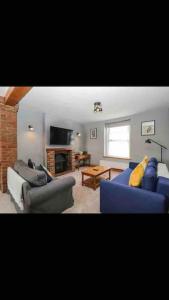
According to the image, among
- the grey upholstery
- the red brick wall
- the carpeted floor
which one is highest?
the red brick wall

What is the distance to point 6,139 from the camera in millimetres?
2633

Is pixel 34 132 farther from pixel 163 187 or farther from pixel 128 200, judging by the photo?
pixel 163 187

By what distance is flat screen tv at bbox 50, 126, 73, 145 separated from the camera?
417 cm

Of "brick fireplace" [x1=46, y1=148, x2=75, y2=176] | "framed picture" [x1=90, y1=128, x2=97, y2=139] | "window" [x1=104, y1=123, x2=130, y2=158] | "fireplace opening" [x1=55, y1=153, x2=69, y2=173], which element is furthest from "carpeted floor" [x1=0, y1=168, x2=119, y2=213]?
"framed picture" [x1=90, y1=128, x2=97, y2=139]

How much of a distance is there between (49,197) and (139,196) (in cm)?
119

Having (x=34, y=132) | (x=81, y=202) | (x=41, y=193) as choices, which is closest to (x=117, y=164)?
(x=81, y=202)

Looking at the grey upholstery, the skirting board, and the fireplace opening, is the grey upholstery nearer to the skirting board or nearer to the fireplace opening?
the fireplace opening

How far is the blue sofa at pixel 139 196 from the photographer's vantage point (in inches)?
56.7

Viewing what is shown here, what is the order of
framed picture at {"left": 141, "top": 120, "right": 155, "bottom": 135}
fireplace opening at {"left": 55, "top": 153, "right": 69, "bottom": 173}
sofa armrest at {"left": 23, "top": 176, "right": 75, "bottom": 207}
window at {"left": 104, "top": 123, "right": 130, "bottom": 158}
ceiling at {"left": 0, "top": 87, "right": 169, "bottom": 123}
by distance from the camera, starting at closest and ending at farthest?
sofa armrest at {"left": 23, "top": 176, "right": 75, "bottom": 207} → ceiling at {"left": 0, "top": 87, "right": 169, "bottom": 123} → framed picture at {"left": 141, "top": 120, "right": 155, "bottom": 135} → fireplace opening at {"left": 55, "top": 153, "right": 69, "bottom": 173} → window at {"left": 104, "top": 123, "right": 130, "bottom": 158}

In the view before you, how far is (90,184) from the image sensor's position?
9.96 feet
